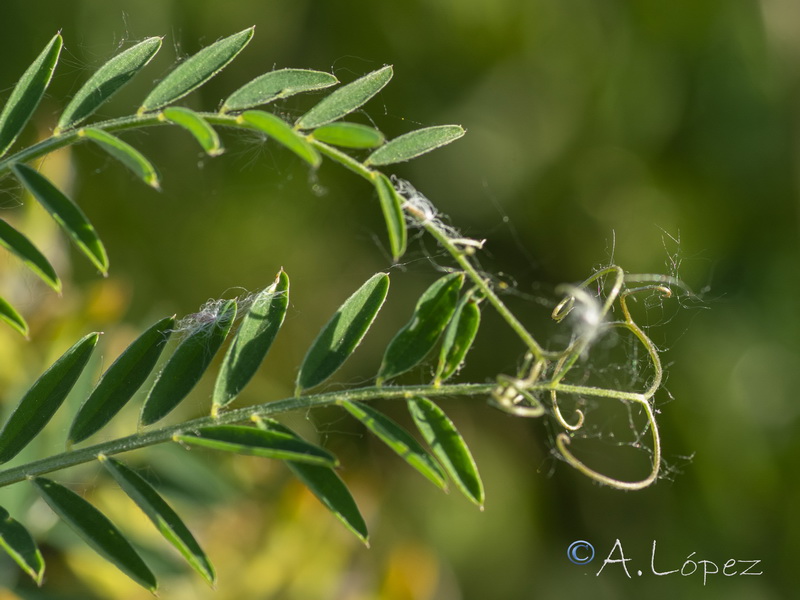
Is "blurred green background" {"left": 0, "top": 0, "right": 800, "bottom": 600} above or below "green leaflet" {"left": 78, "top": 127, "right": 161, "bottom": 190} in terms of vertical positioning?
below

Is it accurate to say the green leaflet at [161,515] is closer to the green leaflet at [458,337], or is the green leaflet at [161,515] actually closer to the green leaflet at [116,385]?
the green leaflet at [116,385]

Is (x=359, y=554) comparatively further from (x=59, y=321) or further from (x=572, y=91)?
(x=572, y=91)

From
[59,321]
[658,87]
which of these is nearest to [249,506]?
[59,321]

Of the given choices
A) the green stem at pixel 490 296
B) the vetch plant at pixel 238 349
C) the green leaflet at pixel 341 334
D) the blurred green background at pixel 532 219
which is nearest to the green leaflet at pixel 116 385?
the vetch plant at pixel 238 349

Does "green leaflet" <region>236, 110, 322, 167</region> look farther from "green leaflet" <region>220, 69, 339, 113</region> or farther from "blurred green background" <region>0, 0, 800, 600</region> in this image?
"blurred green background" <region>0, 0, 800, 600</region>

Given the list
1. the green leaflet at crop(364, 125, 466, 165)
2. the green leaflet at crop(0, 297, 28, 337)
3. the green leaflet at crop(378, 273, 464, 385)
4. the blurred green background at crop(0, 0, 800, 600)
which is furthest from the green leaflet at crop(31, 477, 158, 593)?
the blurred green background at crop(0, 0, 800, 600)

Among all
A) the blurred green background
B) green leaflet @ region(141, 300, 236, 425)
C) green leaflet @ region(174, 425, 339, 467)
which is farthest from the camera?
the blurred green background

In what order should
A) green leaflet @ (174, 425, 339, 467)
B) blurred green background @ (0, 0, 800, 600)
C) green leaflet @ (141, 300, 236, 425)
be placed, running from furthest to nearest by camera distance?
1. blurred green background @ (0, 0, 800, 600)
2. green leaflet @ (141, 300, 236, 425)
3. green leaflet @ (174, 425, 339, 467)
